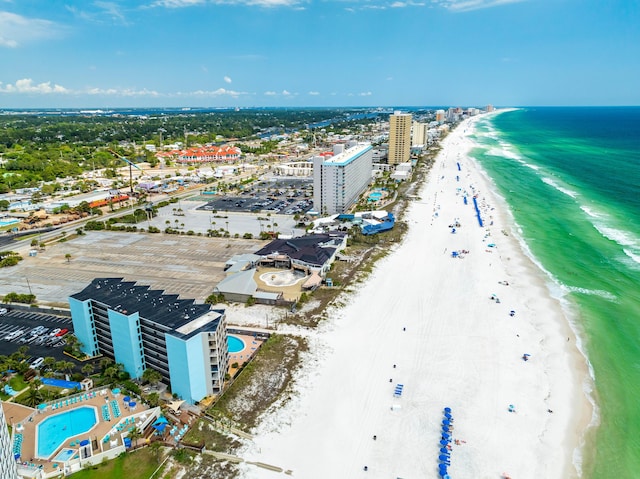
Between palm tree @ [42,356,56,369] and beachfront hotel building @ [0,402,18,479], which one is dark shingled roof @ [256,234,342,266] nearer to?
palm tree @ [42,356,56,369]

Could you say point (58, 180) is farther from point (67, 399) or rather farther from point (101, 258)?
point (67, 399)

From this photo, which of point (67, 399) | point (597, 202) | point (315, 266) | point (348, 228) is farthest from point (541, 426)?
point (597, 202)

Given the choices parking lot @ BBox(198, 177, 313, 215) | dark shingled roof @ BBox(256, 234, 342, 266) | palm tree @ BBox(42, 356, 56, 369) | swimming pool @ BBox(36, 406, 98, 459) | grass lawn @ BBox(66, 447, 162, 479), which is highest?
dark shingled roof @ BBox(256, 234, 342, 266)

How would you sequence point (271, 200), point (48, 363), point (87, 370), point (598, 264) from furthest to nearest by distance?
point (271, 200) → point (598, 264) → point (48, 363) → point (87, 370)

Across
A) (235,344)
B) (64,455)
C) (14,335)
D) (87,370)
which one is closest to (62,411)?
A: (64,455)

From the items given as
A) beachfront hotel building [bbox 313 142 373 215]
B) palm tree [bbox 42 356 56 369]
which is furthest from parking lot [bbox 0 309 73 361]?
beachfront hotel building [bbox 313 142 373 215]

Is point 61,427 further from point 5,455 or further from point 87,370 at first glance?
point 5,455

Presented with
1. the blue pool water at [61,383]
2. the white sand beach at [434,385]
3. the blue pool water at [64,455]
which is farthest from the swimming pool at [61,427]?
the white sand beach at [434,385]
